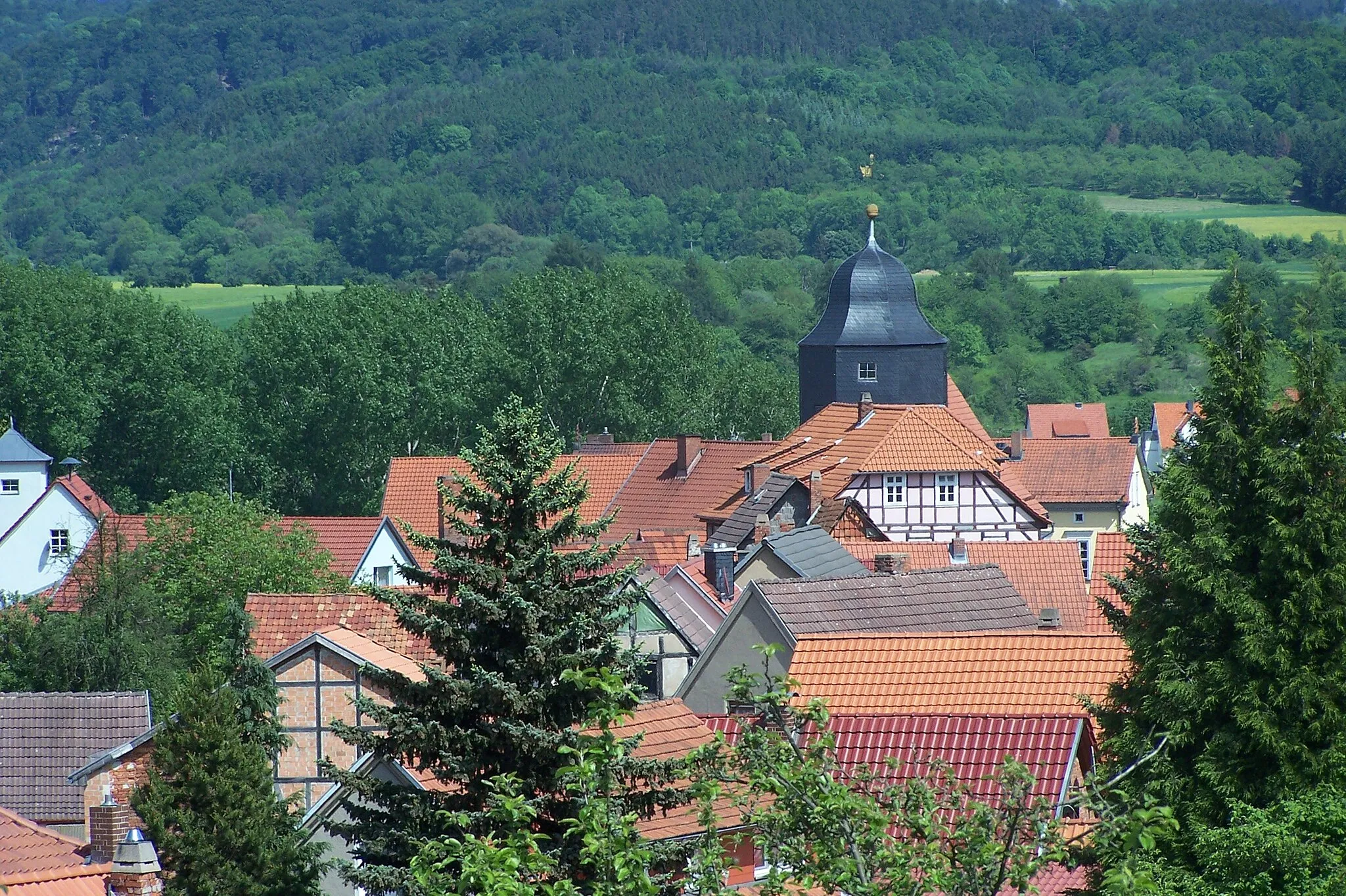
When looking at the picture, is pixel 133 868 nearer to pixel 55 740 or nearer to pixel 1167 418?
pixel 55 740

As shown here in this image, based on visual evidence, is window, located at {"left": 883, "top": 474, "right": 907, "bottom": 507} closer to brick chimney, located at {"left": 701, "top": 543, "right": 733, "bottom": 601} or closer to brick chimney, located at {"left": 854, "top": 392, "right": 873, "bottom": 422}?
brick chimney, located at {"left": 854, "top": 392, "right": 873, "bottom": 422}

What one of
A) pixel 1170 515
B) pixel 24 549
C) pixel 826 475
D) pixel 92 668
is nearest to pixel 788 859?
pixel 1170 515

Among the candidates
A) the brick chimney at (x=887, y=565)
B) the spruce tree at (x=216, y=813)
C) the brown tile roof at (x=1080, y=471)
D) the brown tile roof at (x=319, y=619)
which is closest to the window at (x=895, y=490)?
the brick chimney at (x=887, y=565)

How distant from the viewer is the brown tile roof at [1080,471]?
74.8 m

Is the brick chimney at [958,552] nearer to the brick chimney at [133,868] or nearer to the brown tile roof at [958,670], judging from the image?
the brown tile roof at [958,670]

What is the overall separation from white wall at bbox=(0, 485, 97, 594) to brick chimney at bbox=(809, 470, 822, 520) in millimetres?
17356

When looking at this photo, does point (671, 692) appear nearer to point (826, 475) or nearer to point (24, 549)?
point (826, 475)

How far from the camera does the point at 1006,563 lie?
40969mm

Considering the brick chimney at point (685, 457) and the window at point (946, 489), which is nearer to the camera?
the window at point (946, 489)

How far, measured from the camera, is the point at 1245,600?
15625 mm

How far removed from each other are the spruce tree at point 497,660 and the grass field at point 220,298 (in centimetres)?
12397

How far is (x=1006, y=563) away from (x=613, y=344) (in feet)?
140

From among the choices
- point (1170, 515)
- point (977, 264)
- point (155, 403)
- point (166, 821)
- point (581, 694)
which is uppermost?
point (977, 264)

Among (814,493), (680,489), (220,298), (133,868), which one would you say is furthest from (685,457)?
(220,298)
